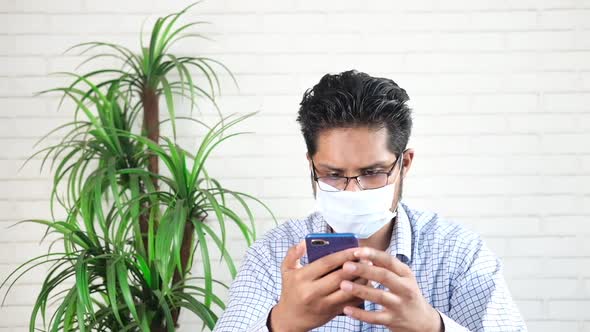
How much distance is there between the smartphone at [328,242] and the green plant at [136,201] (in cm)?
95

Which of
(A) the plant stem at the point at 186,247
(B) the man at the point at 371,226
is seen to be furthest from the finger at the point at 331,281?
(A) the plant stem at the point at 186,247

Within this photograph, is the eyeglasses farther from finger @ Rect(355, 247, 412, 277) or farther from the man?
finger @ Rect(355, 247, 412, 277)

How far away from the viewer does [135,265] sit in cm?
249

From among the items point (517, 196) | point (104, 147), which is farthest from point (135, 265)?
point (517, 196)

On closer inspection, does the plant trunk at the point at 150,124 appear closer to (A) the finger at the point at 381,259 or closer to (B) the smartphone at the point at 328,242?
(B) the smartphone at the point at 328,242

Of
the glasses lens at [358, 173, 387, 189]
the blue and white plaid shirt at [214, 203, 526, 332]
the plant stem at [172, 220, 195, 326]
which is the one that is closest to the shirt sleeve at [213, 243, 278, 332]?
the blue and white plaid shirt at [214, 203, 526, 332]

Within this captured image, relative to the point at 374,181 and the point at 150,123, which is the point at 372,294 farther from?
the point at 150,123

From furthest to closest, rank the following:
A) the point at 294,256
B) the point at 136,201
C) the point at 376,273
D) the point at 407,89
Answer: the point at 407,89 → the point at 136,201 → the point at 294,256 → the point at 376,273

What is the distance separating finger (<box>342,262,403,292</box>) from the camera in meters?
1.38

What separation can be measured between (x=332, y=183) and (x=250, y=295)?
12.8 inches

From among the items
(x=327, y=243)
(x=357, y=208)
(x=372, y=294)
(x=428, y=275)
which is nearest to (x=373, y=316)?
(x=372, y=294)

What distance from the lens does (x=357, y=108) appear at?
6.13 ft

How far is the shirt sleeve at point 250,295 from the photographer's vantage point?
1810 millimetres

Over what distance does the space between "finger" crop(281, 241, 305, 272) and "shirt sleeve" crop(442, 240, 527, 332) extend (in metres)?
0.42
